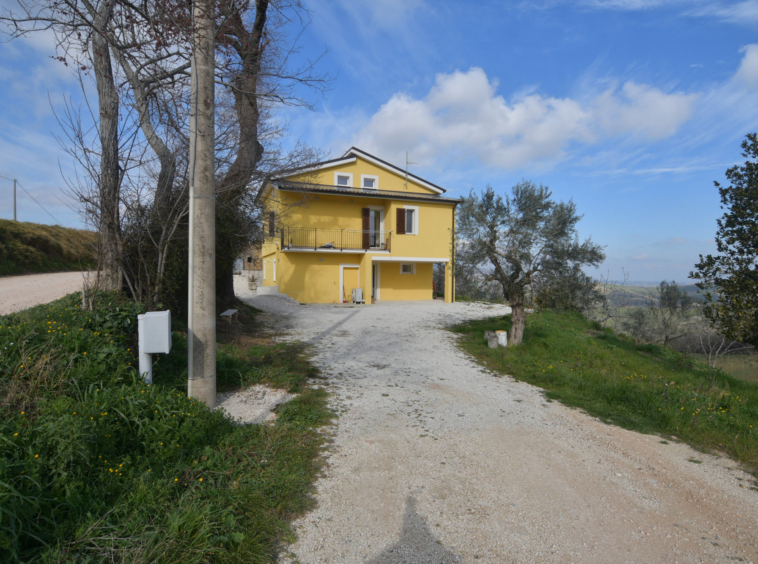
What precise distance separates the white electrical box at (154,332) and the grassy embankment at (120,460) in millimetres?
344

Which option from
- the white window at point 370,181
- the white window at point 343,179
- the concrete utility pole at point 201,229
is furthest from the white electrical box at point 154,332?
the white window at point 370,181

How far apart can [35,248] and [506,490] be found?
20.4 m

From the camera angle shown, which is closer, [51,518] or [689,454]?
[51,518]

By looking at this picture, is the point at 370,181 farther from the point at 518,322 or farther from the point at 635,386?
the point at 635,386

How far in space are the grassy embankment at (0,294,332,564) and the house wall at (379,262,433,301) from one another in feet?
55.8

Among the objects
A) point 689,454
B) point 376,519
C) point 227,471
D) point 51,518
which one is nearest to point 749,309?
point 689,454

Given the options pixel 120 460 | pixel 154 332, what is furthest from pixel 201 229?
pixel 120 460

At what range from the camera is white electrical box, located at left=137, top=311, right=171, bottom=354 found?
4281 mm

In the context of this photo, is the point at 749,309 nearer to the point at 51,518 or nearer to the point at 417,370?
the point at 417,370

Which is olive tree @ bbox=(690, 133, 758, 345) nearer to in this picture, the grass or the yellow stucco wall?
the grass

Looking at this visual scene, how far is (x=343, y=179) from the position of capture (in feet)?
71.0

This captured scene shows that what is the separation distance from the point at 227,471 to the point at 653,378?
8461 millimetres

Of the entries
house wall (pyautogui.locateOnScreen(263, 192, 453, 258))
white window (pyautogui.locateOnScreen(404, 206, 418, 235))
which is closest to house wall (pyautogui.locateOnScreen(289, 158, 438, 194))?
house wall (pyautogui.locateOnScreen(263, 192, 453, 258))

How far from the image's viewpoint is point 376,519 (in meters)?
3.08
